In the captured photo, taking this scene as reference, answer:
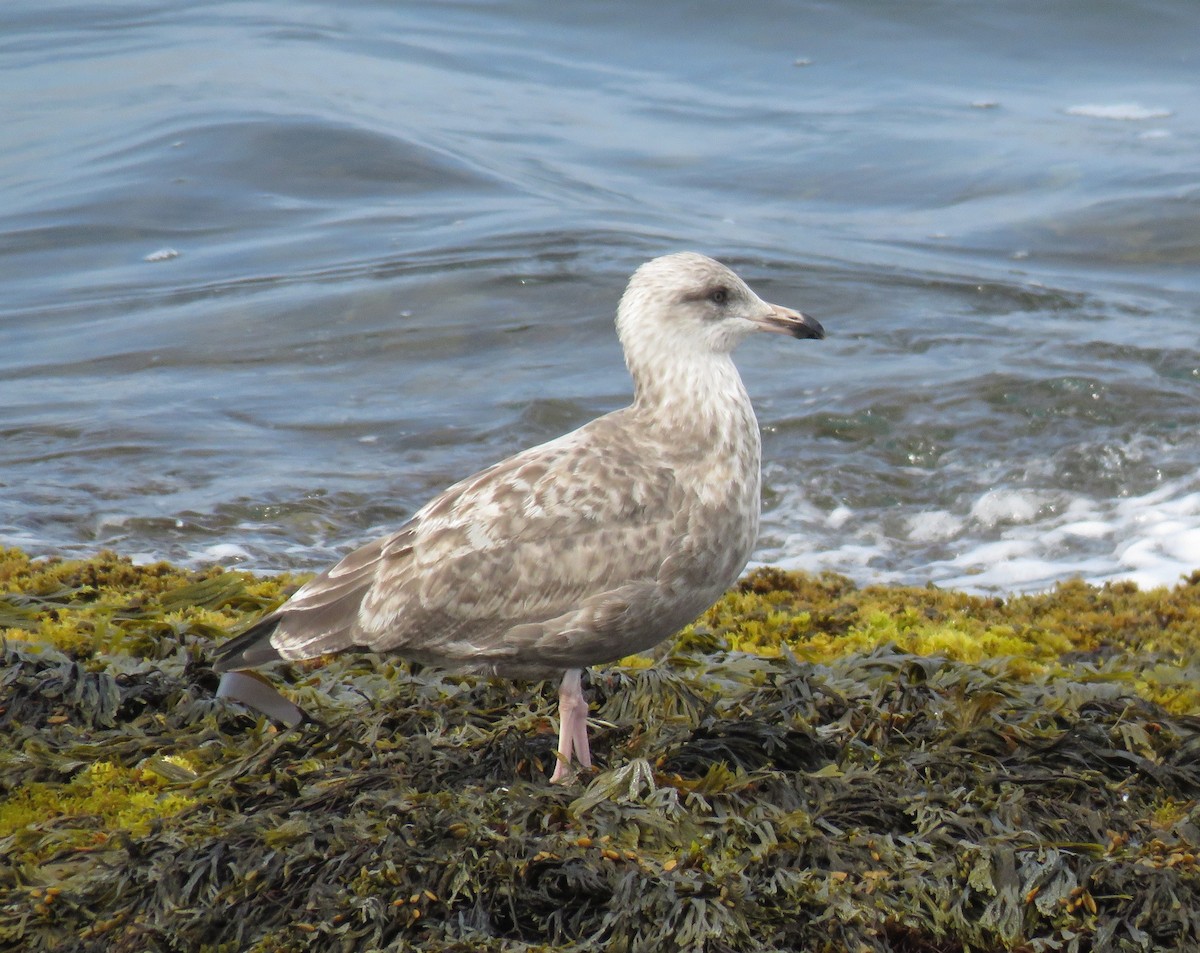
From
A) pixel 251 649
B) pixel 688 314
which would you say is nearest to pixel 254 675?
pixel 251 649

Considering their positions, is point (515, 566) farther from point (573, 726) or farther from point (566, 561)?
point (573, 726)

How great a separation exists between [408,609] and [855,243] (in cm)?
A: 1012

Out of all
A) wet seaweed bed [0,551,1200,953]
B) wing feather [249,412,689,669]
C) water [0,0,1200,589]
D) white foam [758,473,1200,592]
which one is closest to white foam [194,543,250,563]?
water [0,0,1200,589]

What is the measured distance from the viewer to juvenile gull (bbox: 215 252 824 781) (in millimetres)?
4406

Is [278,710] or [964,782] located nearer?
[964,782]

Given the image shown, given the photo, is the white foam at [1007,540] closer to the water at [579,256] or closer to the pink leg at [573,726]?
the water at [579,256]

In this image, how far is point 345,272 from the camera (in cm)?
1317

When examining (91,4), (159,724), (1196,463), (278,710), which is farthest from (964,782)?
(91,4)

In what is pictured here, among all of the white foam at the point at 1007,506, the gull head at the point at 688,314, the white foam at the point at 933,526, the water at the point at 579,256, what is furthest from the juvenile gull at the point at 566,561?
the white foam at the point at 1007,506

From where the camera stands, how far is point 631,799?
3980 millimetres

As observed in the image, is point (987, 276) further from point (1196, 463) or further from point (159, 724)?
point (159, 724)

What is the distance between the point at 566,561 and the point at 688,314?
1.01m

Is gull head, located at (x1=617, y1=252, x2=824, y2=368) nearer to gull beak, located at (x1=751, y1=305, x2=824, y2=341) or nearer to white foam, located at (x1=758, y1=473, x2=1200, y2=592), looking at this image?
gull beak, located at (x1=751, y1=305, x2=824, y2=341)

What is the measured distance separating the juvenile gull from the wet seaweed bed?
0.28m
